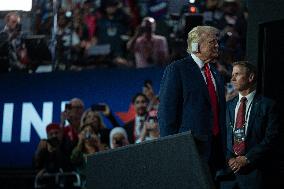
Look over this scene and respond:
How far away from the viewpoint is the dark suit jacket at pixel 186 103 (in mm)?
2131

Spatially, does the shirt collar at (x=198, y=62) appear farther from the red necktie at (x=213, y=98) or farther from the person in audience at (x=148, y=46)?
the person in audience at (x=148, y=46)

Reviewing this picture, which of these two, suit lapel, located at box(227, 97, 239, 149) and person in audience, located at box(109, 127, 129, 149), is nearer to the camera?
suit lapel, located at box(227, 97, 239, 149)

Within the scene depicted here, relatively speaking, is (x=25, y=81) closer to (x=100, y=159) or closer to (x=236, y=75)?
(x=236, y=75)

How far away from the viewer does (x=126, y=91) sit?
590 cm

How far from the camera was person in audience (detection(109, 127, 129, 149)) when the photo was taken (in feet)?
18.6

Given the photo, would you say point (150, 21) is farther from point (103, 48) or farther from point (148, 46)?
point (103, 48)

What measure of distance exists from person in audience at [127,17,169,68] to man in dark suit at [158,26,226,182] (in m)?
3.54

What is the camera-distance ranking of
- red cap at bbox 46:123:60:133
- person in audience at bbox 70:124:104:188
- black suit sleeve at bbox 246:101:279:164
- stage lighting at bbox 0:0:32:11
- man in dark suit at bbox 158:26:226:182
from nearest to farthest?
man in dark suit at bbox 158:26:226:182, black suit sleeve at bbox 246:101:279:164, person in audience at bbox 70:124:104:188, red cap at bbox 46:123:60:133, stage lighting at bbox 0:0:32:11

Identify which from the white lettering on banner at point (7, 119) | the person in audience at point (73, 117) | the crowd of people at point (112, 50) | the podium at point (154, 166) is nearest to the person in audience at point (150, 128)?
the crowd of people at point (112, 50)

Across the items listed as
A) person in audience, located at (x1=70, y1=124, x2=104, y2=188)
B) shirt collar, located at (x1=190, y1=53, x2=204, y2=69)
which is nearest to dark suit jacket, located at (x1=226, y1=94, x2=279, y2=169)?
shirt collar, located at (x1=190, y1=53, x2=204, y2=69)

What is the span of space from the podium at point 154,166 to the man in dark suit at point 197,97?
24.9 inches

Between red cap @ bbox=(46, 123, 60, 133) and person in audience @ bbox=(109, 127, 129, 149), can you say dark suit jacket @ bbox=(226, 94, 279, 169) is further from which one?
red cap @ bbox=(46, 123, 60, 133)

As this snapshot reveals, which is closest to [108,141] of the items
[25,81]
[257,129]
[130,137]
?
[130,137]

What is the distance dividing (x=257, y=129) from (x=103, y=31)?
4.00 m
